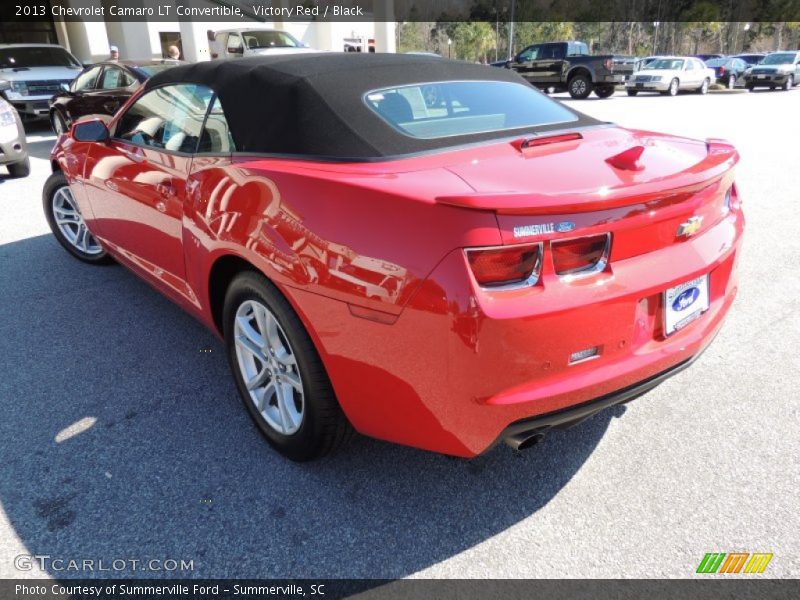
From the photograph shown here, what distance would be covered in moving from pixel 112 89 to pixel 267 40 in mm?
7008

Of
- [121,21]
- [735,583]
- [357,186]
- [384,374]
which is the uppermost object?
[121,21]

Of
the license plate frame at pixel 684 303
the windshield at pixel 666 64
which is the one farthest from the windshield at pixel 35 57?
the windshield at pixel 666 64

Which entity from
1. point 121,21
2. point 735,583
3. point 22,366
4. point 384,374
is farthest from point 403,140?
point 121,21

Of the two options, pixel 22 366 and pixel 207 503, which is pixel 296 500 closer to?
pixel 207 503

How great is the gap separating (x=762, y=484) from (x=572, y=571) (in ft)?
3.02

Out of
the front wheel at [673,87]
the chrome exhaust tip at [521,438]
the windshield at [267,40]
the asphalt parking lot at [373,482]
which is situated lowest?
the asphalt parking lot at [373,482]

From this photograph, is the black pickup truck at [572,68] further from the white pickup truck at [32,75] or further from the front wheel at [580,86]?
the white pickup truck at [32,75]

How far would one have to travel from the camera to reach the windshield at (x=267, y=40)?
50.9ft

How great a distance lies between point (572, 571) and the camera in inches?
77.6

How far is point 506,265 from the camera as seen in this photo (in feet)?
5.80

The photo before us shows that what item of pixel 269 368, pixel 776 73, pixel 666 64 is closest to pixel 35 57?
pixel 269 368

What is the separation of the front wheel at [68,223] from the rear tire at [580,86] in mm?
20699

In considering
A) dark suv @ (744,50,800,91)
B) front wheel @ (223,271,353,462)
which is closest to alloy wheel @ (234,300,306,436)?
front wheel @ (223,271,353,462)

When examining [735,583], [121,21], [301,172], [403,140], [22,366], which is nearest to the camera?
[735,583]
